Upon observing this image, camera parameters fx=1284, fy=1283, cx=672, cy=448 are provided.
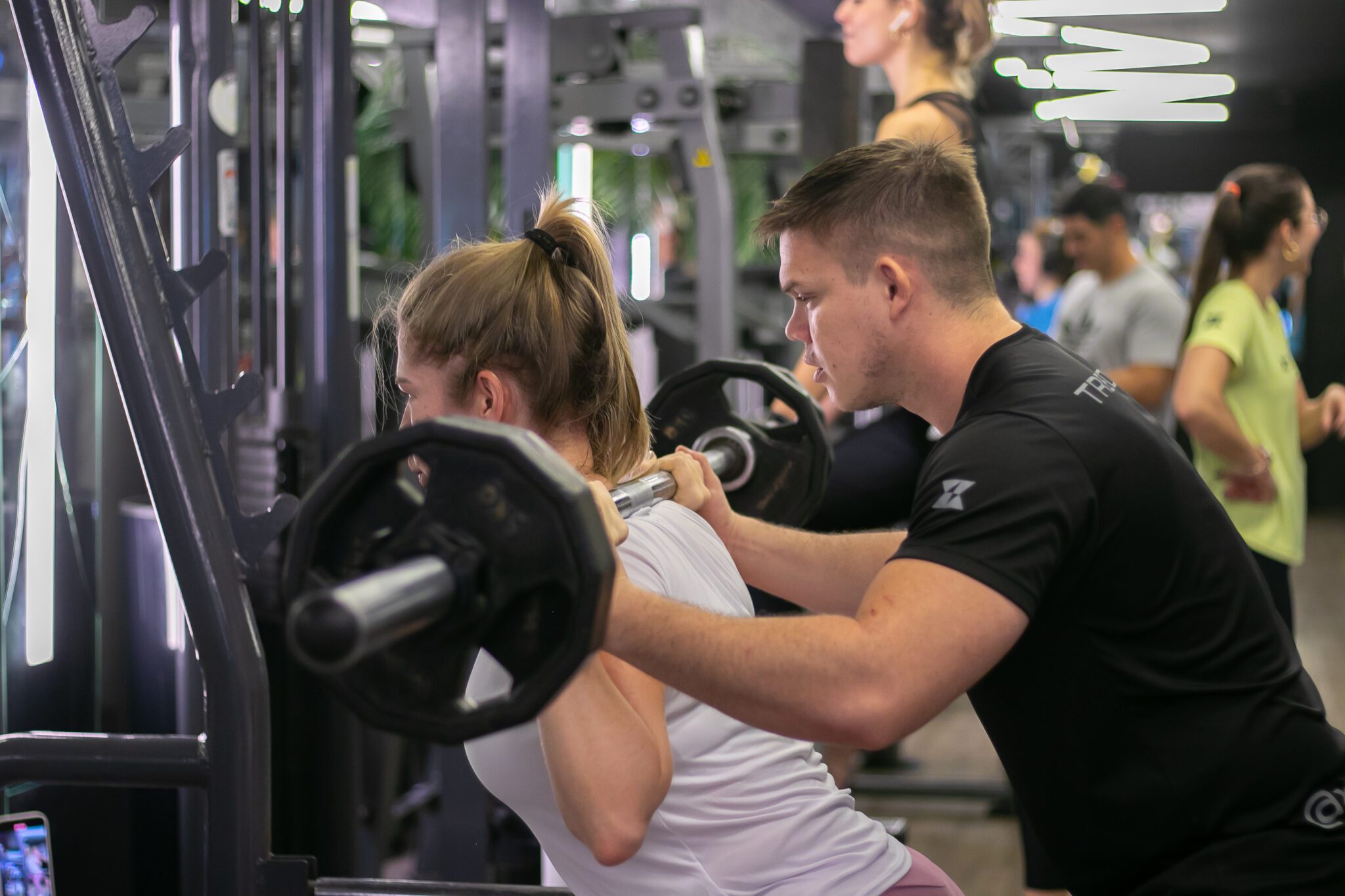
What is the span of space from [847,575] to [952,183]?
1.65 feet

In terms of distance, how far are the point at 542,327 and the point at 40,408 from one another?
130 cm

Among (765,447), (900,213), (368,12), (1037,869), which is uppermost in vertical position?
(368,12)

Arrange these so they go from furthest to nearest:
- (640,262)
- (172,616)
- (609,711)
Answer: (640,262)
(172,616)
(609,711)

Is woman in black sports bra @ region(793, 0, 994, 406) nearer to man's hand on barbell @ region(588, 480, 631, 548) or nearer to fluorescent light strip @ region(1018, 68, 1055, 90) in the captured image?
man's hand on barbell @ region(588, 480, 631, 548)

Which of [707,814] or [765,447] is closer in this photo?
[707,814]

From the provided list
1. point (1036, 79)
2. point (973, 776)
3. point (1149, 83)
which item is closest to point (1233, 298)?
point (973, 776)

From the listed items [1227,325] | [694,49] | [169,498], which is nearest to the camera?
[169,498]

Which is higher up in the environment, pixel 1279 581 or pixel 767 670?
pixel 767 670

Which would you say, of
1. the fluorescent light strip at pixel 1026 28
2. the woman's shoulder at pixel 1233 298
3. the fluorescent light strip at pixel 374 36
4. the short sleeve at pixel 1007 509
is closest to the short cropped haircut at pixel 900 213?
the short sleeve at pixel 1007 509

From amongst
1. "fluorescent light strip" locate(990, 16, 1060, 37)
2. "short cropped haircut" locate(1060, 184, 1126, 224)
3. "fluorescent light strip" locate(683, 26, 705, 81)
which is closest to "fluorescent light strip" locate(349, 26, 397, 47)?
"fluorescent light strip" locate(683, 26, 705, 81)

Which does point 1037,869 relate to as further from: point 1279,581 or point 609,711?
point 609,711

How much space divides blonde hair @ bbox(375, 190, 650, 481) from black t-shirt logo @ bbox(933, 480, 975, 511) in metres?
0.35

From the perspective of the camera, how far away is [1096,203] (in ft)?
12.3

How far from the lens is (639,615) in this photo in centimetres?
101
